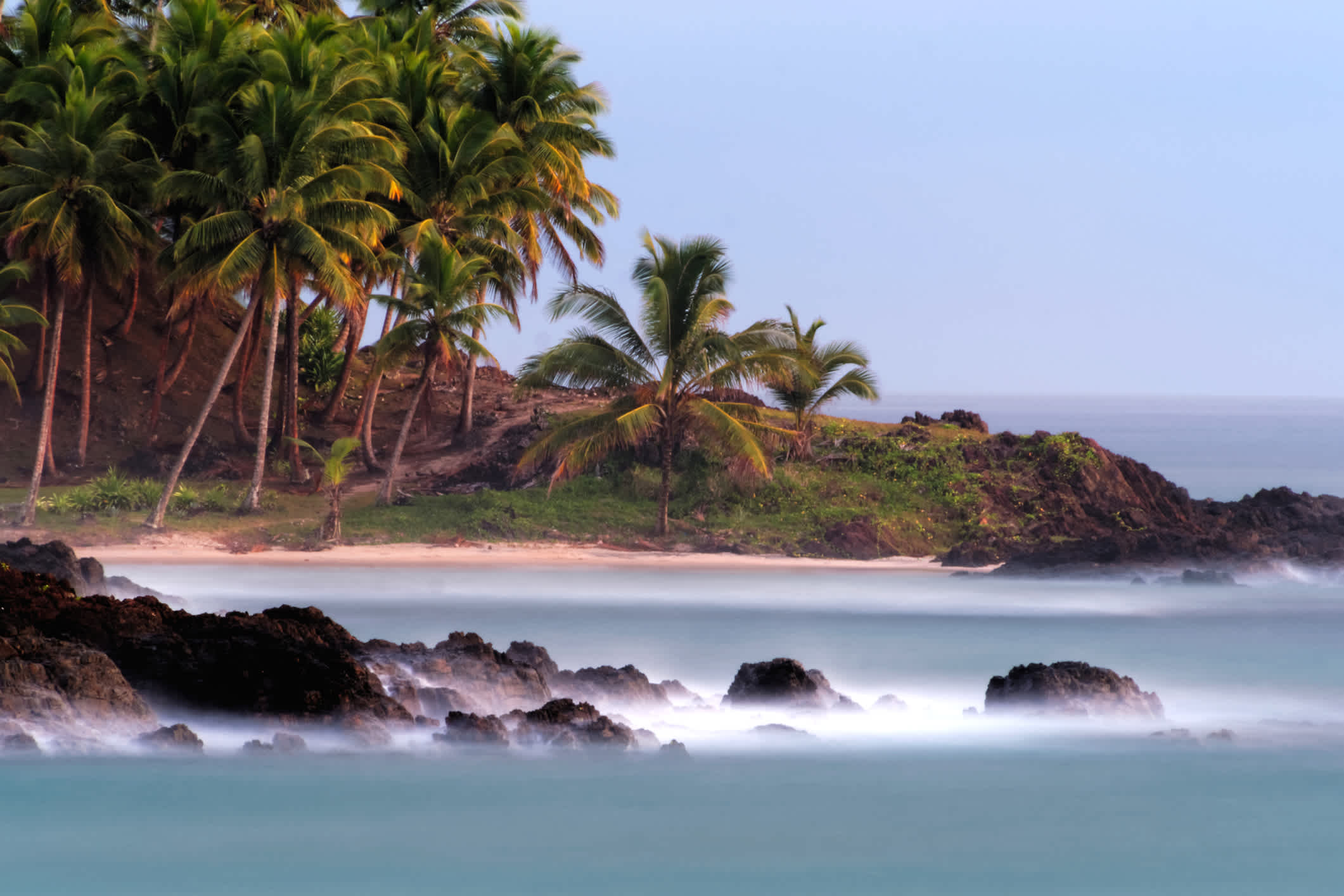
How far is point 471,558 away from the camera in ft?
84.9

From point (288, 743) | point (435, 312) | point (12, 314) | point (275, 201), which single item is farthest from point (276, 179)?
point (288, 743)

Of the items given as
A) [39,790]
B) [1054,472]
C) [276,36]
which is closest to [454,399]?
[276,36]

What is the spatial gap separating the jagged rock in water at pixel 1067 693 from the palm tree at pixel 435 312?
16231 mm

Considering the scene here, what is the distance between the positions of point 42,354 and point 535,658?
24.3m

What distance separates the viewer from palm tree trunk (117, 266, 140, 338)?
3441cm

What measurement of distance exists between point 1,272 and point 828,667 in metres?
21.1

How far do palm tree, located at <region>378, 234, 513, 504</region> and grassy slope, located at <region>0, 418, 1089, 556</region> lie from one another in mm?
2053

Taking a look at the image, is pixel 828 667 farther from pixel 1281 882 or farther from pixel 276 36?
pixel 276 36

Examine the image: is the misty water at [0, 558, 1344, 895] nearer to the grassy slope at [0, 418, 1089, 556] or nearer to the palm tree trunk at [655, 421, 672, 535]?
the palm tree trunk at [655, 421, 672, 535]

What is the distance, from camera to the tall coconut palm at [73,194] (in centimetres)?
2784

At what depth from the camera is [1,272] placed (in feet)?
97.0

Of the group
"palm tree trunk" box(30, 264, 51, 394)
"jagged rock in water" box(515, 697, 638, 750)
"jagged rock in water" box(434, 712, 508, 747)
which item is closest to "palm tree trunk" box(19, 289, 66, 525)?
"palm tree trunk" box(30, 264, 51, 394)

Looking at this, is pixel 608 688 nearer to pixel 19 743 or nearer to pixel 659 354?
pixel 19 743

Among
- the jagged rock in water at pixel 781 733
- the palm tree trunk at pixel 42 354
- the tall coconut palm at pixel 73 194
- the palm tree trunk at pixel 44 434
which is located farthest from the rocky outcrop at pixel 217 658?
the palm tree trunk at pixel 42 354
